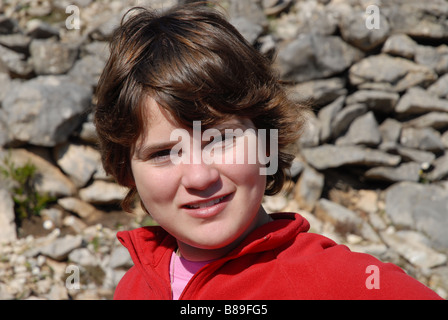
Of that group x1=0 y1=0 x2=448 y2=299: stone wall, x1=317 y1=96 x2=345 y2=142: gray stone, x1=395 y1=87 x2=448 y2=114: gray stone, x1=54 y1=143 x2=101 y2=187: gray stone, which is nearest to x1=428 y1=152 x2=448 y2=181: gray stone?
x1=0 y1=0 x2=448 y2=299: stone wall

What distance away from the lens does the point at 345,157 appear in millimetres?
4969

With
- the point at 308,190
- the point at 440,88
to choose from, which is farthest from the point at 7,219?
the point at 440,88

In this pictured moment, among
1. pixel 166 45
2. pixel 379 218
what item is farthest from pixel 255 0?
pixel 166 45

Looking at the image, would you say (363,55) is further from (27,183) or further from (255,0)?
(27,183)

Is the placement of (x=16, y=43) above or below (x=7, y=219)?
above

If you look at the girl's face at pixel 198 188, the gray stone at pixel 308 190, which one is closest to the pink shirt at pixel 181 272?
the girl's face at pixel 198 188

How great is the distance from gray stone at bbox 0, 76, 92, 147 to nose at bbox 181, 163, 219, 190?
3.41m

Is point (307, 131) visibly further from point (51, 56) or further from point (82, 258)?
point (51, 56)

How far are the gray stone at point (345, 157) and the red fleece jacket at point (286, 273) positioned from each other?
136 inches

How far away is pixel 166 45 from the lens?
1500mm

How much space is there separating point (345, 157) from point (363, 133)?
1.32 ft

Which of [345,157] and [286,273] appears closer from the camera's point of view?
[286,273]

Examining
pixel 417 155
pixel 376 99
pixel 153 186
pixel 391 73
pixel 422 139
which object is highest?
pixel 153 186

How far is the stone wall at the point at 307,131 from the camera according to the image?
4.07m
